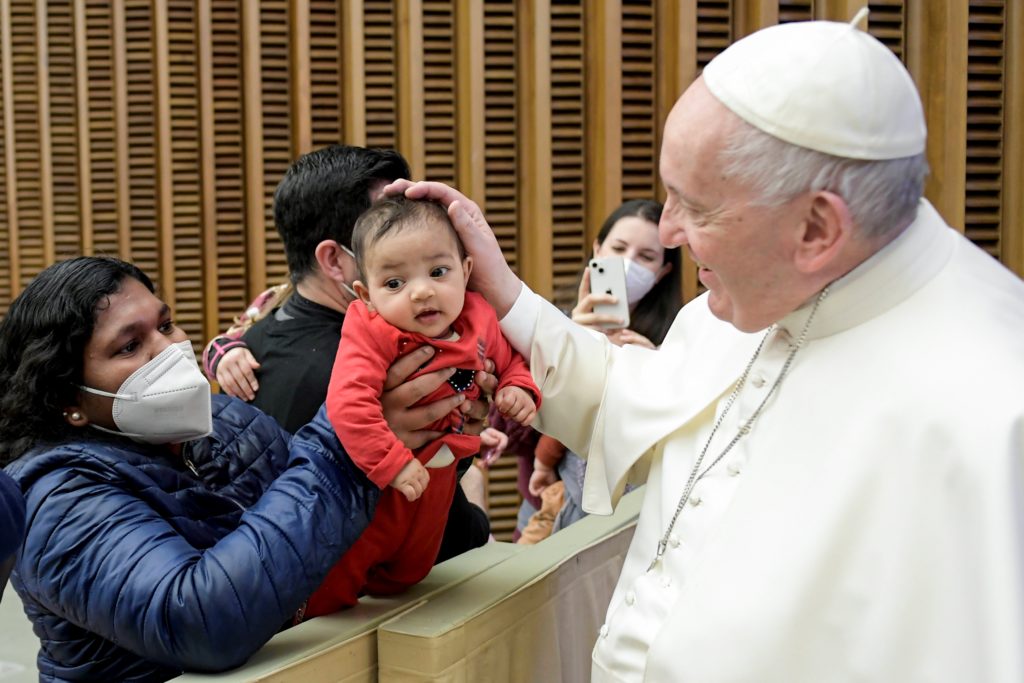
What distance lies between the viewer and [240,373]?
245 centimetres

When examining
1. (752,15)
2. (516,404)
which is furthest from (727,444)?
(752,15)

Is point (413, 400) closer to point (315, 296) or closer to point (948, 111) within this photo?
point (315, 296)

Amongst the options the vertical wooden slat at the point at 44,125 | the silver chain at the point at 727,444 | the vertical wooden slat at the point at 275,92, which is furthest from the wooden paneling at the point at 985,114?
the vertical wooden slat at the point at 44,125

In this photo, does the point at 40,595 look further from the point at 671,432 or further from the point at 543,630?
the point at 671,432

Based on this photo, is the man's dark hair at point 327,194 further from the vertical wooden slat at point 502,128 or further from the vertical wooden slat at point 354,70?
the vertical wooden slat at point 354,70

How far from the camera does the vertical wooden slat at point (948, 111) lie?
140 inches

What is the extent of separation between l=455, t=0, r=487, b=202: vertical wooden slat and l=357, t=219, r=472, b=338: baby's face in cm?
257

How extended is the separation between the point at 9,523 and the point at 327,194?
138 centimetres

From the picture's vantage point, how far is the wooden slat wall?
12.0 ft

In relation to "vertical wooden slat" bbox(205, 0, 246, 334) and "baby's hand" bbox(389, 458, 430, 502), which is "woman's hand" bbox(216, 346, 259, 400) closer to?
"baby's hand" bbox(389, 458, 430, 502)

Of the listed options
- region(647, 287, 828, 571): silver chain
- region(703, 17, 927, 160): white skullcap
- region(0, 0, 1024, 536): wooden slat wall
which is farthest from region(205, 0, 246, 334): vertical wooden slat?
region(703, 17, 927, 160): white skullcap

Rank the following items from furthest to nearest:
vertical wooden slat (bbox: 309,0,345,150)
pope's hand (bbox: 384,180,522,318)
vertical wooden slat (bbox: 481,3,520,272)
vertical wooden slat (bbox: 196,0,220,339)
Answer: vertical wooden slat (bbox: 196,0,220,339) < vertical wooden slat (bbox: 309,0,345,150) < vertical wooden slat (bbox: 481,3,520,272) < pope's hand (bbox: 384,180,522,318)

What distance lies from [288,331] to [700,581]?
133 centimetres

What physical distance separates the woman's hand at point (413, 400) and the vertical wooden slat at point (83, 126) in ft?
12.6
